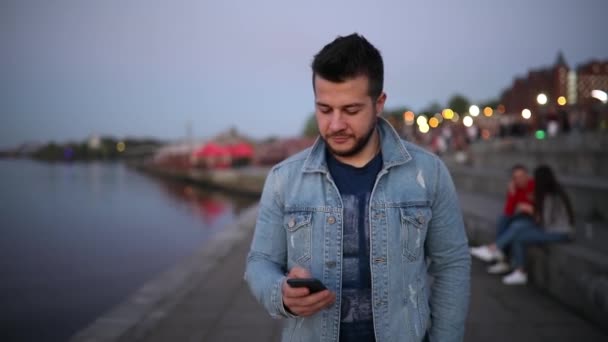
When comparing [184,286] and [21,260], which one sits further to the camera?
[21,260]

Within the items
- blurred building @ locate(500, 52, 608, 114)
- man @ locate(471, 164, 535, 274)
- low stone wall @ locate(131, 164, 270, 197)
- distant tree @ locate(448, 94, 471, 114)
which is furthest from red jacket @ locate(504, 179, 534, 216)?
distant tree @ locate(448, 94, 471, 114)

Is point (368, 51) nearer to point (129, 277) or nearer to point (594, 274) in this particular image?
point (594, 274)

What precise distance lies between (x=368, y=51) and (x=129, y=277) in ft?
50.5

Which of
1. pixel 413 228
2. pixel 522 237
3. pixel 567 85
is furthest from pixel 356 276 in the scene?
pixel 567 85

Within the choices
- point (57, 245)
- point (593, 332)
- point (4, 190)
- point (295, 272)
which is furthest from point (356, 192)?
point (4, 190)

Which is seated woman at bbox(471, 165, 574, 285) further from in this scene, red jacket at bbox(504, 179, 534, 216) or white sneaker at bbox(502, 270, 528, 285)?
red jacket at bbox(504, 179, 534, 216)

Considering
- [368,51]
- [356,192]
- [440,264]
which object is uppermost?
[368,51]

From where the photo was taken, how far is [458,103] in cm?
11581

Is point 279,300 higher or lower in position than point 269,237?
lower

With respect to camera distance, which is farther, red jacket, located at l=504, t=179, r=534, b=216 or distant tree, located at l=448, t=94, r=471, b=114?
distant tree, located at l=448, t=94, r=471, b=114

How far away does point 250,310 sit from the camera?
542 cm

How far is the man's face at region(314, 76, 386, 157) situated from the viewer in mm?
1809

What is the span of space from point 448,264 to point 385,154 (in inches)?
19.3

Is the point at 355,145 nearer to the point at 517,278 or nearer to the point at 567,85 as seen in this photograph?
the point at 517,278
